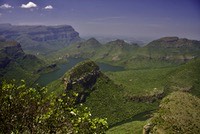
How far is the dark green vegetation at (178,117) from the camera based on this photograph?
340 ft

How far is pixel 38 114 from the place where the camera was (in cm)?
2164

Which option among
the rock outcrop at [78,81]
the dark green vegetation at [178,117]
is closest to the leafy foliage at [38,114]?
the dark green vegetation at [178,117]

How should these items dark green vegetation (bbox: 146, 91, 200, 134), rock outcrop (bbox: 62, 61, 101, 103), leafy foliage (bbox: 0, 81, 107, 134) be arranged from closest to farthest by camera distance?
leafy foliage (bbox: 0, 81, 107, 134) < dark green vegetation (bbox: 146, 91, 200, 134) < rock outcrop (bbox: 62, 61, 101, 103)

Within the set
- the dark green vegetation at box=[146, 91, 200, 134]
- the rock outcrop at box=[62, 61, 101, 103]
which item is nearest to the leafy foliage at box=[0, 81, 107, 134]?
the dark green vegetation at box=[146, 91, 200, 134]

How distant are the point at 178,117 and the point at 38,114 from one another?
97763 millimetres

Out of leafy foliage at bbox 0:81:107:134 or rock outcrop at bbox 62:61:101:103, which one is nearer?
leafy foliage at bbox 0:81:107:134

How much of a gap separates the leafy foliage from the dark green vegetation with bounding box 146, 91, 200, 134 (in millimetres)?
85542

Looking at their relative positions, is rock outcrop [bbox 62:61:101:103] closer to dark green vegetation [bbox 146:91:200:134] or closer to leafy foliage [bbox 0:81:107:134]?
dark green vegetation [bbox 146:91:200:134]

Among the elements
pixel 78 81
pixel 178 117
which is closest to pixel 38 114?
pixel 178 117

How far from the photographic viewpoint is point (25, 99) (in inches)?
872

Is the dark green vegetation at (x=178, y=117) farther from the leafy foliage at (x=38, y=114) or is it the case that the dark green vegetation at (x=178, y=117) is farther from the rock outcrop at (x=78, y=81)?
the leafy foliage at (x=38, y=114)

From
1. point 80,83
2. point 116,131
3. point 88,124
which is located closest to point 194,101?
point 116,131

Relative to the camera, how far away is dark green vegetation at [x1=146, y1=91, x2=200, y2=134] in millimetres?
103625

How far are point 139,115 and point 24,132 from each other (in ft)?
595
